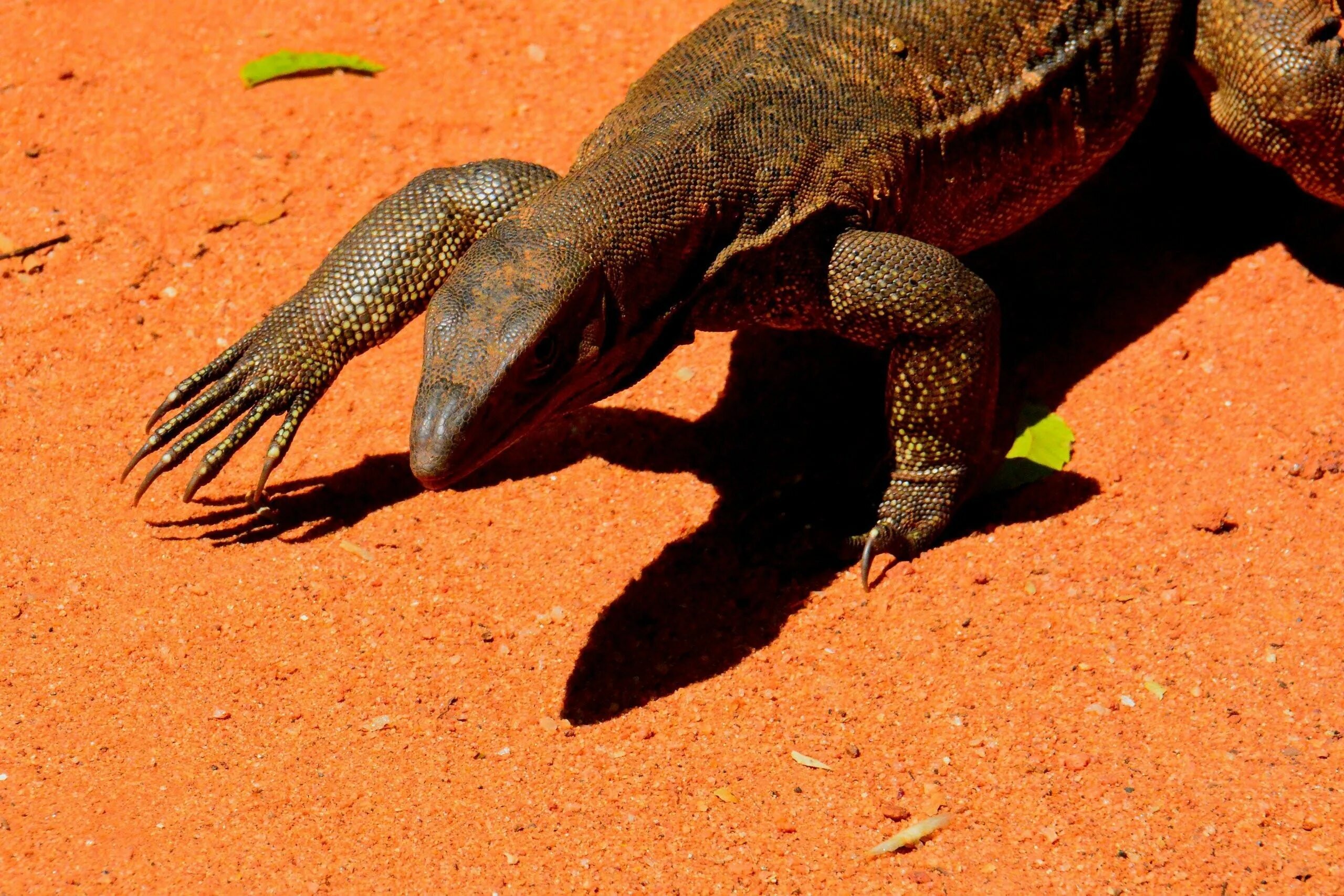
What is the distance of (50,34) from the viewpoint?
7617mm

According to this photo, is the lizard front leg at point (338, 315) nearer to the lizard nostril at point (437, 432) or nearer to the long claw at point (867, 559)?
the lizard nostril at point (437, 432)

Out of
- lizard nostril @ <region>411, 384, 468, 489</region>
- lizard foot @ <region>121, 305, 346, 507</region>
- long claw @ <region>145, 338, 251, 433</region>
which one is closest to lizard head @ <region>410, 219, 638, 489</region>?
lizard nostril @ <region>411, 384, 468, 489</region>

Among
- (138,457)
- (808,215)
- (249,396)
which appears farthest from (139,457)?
(808,215)

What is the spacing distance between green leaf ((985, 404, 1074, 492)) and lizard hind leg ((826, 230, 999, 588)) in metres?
0.25

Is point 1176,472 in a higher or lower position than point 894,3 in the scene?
lower

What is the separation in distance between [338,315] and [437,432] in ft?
5.25

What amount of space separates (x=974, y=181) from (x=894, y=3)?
2.74 ft

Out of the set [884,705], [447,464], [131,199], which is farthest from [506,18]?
[884,705]

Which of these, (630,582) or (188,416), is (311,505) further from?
(630,582)

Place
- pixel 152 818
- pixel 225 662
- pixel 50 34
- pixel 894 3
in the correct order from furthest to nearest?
pixel 50 34 → pixel 894 3 → pixel 225 662 → pixel 152 818

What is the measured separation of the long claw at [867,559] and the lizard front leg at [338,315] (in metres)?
2.00

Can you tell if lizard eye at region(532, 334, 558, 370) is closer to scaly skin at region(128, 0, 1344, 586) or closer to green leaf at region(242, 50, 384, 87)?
scaly skin at region(128, 0, 1344, 586)

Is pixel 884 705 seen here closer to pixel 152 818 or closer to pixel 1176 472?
pixel 1176 472

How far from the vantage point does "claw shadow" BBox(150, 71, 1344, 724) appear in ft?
16.4
